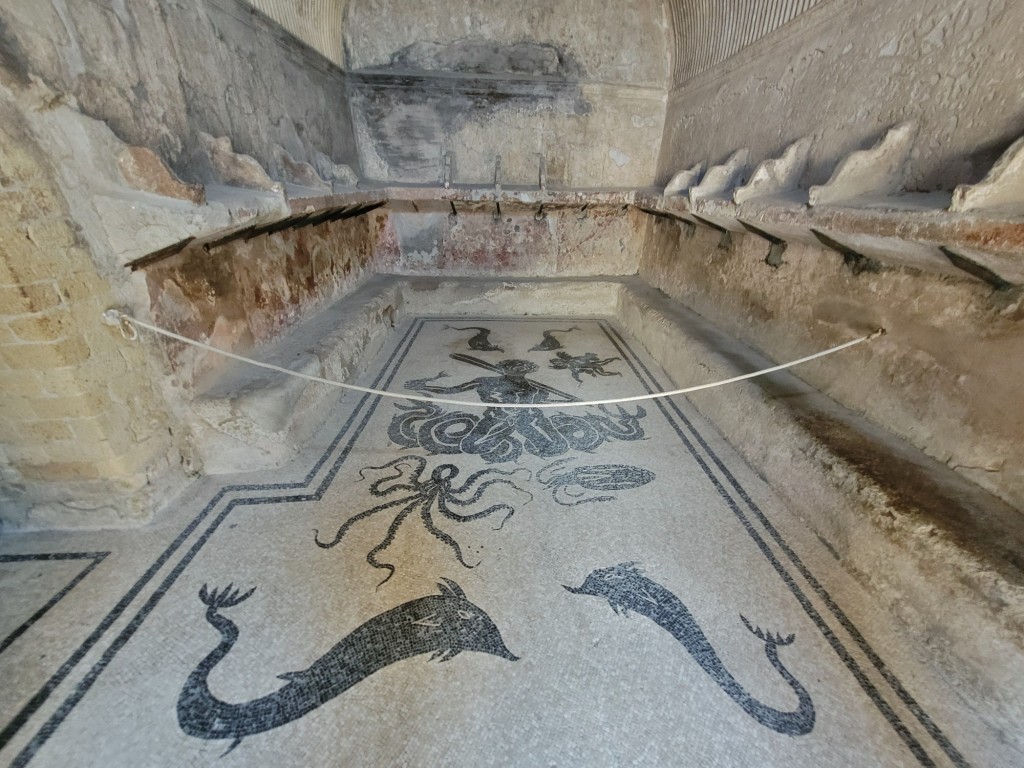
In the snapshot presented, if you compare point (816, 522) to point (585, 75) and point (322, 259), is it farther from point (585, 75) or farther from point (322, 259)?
point (585, 75)

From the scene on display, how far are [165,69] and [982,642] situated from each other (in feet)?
12.5

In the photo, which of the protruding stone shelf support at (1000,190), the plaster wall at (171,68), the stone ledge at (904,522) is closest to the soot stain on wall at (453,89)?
the plaster wall at (171,68)

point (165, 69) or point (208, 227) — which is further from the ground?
point (165, 69)

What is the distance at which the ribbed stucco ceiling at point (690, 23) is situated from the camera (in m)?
2.81

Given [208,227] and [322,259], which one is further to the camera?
[322,259]

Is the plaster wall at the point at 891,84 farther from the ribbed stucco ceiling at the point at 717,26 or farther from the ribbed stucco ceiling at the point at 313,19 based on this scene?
the ribbed stucco ceiling at the point at 313,19

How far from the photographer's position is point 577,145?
183 inches

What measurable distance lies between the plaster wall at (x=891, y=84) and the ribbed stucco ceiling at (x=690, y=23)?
121mm

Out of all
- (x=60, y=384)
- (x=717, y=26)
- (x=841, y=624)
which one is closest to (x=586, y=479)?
(x=841, y=624)

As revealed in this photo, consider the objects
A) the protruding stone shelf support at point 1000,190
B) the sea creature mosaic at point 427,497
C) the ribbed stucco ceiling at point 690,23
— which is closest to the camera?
the protruding stone shelf support at point 1000,190

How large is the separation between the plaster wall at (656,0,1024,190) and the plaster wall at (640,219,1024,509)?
1.50 ft

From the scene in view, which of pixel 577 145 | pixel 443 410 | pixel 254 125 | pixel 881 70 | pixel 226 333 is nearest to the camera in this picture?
pixel 881 70

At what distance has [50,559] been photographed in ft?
5.70

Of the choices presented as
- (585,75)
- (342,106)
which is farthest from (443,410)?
(585,75)
